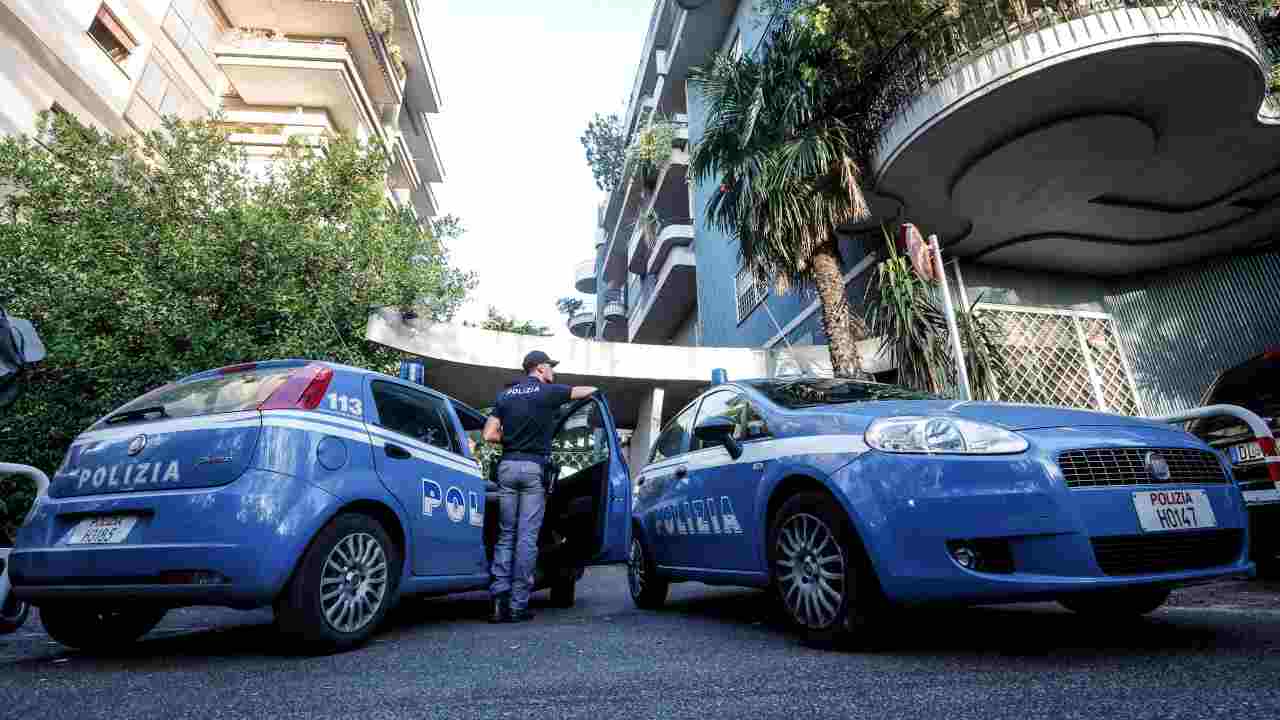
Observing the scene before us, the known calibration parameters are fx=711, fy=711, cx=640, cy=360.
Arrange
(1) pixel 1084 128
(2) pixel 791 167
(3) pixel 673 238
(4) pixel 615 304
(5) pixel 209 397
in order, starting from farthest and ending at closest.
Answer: (4) pixel 615 304, (3) pixel 673 238, (2) pixel 791 167, (1) pixel 1084 128, (5) pixel 209 397

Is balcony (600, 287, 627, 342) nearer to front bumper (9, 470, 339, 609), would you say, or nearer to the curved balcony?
the curved balcony

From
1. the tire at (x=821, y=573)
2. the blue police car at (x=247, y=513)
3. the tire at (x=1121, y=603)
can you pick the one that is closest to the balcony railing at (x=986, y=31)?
the tire at (x=1121, y=603)

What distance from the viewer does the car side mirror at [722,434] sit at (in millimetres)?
3830

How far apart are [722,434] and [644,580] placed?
181 cm

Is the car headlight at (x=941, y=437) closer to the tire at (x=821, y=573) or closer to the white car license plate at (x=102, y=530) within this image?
the tire at (x=821, y=573)

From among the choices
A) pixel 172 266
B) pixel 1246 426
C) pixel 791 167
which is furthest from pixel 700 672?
pixel 172 266

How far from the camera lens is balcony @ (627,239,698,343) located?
23.3m

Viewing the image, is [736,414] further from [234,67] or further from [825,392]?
[234,67]

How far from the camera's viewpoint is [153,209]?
11500 mm

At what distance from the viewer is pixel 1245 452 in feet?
15.3

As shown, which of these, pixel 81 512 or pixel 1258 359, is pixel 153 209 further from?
pixel 1258 359

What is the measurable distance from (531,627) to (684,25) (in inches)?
802

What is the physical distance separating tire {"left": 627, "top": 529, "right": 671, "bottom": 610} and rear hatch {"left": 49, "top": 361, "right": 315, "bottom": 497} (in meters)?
2.69

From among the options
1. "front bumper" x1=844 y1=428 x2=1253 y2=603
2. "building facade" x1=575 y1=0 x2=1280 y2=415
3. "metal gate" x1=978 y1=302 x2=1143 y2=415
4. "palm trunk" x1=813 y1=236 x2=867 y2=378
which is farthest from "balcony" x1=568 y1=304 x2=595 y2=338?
"front bumper" x1=844 y1=428 x2=1253 y2=603
